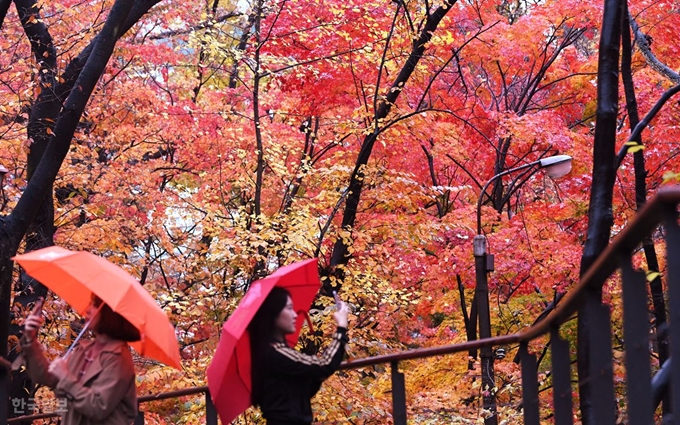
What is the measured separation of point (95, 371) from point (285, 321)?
3.12 ft

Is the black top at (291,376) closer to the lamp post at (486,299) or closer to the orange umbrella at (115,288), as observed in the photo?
the orange umbrella at (115,288)

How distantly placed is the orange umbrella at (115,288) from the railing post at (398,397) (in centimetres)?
127

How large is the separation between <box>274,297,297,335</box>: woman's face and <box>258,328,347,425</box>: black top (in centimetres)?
9

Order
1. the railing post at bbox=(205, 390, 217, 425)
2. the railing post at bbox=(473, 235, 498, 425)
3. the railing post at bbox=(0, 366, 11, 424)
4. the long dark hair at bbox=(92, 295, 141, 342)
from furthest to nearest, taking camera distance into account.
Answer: the railing post at bbox=(473, 235, 498, 425) < the railing post at bbox=(205, 390, 217, 425) < the railing post at bbox=(0, 366, 11, 424) < the long dark hair at bbox=(92, 295, 141, 342)

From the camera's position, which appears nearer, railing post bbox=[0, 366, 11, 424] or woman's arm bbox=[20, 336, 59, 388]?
woman's arm bbox=[20, 336, 59, 388]

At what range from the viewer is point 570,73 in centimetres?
1903

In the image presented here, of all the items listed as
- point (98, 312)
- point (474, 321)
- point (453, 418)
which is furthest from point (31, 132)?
point (474, 321)

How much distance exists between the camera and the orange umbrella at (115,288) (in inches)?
151

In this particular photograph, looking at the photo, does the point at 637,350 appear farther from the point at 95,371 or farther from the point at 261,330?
the point at 95,371

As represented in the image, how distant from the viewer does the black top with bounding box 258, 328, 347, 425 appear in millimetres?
3875

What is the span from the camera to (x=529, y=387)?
4074 millimetres

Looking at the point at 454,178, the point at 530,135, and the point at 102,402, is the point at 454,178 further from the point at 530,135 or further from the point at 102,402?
the point at 102,402

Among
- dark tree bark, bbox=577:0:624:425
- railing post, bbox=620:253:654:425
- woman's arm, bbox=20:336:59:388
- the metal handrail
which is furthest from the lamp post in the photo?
railing post, bbox=620:253:654:425

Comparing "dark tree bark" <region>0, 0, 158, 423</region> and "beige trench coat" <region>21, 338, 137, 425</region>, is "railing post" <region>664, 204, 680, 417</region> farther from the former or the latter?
"dark tree bark" <region>0, 0, 158, 423</region>
